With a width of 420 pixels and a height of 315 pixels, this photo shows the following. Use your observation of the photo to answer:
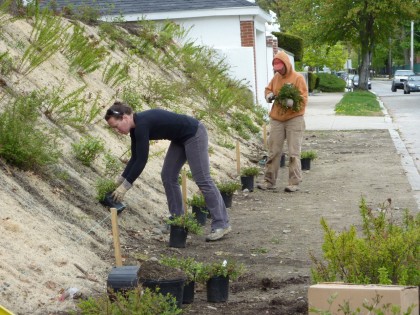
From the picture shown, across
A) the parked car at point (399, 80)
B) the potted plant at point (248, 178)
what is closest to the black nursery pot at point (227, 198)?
the potted plant at point (248, 178)

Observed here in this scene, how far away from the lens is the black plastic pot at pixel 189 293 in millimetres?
7141

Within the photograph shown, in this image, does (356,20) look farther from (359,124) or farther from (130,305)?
(130,305)

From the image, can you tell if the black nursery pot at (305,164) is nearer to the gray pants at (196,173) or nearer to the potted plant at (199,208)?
the potted plant at (199,208)

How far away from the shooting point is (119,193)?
910 centimetres

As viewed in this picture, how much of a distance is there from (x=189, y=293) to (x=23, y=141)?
8.52 ft

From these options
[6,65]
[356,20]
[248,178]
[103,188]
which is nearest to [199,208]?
[103,188]

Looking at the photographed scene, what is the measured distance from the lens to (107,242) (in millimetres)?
8836

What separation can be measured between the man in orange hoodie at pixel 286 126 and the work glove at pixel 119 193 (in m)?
4.86

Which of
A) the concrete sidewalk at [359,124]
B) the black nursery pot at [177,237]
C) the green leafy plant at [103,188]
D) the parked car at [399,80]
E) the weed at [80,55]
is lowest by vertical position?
the parked car at [399,80]

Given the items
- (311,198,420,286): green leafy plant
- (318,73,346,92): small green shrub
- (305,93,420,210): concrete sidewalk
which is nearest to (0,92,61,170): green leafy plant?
(311,198,420,286): green leafy plant

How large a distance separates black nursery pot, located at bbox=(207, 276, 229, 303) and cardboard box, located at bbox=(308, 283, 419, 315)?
1.54 m

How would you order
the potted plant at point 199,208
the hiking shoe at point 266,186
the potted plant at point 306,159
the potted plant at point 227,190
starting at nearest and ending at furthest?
the potted plant at point 199,208
the potted plant at point 227,190
the hiking shoe at point 266,186
the potted plant at point 306,159

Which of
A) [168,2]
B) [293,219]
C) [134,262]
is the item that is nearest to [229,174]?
[293,219]

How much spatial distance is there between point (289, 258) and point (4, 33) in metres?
5.86
